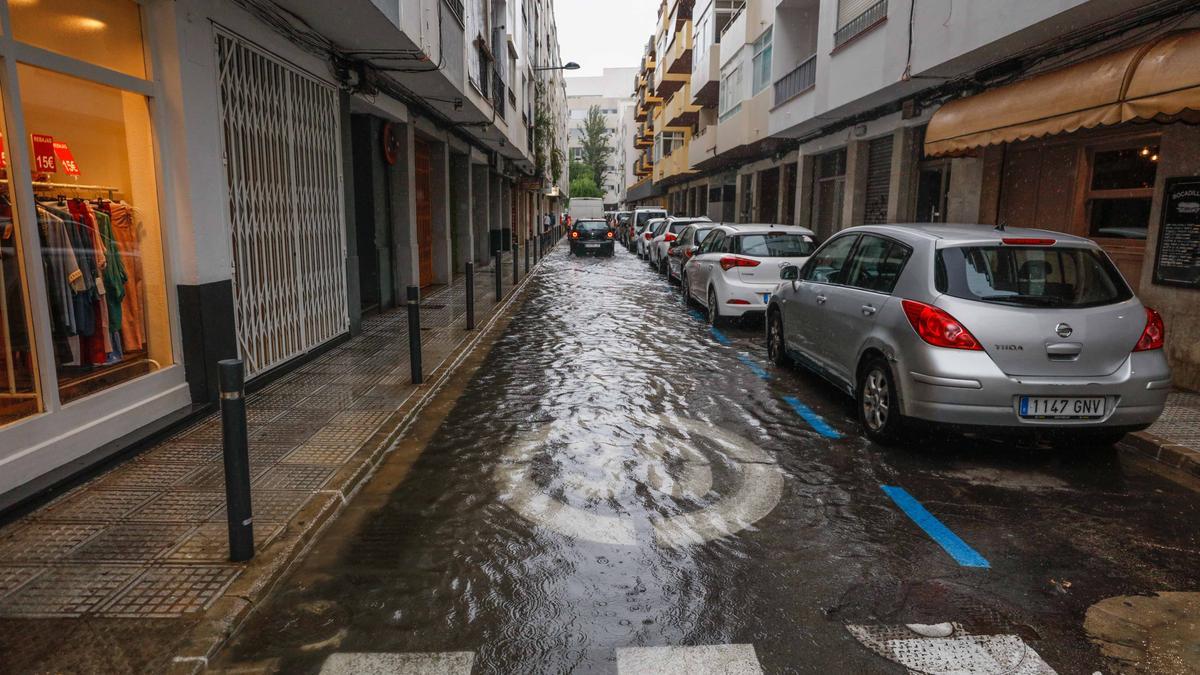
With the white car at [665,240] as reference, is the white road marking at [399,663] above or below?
below

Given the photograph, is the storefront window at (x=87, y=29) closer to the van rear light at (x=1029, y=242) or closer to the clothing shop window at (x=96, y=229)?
the clothing shop window at (x=96, y=229)

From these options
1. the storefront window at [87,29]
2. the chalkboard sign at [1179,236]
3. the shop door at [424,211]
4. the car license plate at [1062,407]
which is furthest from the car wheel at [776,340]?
the shop door at [424,211]

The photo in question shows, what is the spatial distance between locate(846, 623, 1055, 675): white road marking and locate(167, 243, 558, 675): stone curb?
271 centimetres

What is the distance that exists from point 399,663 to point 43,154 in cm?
461

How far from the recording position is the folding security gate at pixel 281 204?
23.0 ft

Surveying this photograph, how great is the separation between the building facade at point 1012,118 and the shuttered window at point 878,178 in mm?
49

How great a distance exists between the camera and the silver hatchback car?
4.97 m

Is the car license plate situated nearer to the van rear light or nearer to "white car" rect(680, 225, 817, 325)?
the van rear light

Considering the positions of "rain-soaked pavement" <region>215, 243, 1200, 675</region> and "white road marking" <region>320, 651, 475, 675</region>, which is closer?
"white road marking" <region>320, 651, 475, 675</region>

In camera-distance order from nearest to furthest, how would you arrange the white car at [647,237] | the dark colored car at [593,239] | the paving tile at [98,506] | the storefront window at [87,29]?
1. the paving tile at [98,506]
2. the storefront window at [87,29]
3. the white car at [647,237]
4. the dark colored car at [593,239]

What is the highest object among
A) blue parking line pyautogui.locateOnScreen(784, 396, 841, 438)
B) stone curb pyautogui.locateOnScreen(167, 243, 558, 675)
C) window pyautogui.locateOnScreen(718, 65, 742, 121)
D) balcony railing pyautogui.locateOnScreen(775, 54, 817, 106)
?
window pyautogui.locateOnScreen(718, 65, 742, 121)


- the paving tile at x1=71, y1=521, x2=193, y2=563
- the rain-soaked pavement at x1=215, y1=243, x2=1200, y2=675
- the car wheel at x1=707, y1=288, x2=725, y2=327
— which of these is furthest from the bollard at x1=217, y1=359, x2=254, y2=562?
the car wheel at x1=707, y1=288, x2=725, y2=327

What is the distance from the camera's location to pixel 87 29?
5.31m

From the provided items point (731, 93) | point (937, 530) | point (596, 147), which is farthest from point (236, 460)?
point (596, 147)
